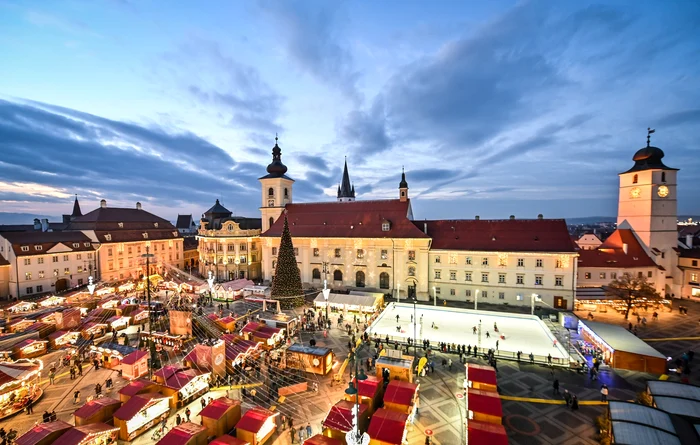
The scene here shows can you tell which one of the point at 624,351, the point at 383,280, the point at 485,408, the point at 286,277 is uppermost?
the point at 286,277

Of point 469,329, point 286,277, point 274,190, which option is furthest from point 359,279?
point 274,190

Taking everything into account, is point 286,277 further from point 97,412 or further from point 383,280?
point 97,412

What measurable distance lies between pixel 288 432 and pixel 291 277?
A: 21320 mm

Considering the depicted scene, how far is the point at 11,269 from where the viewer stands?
43375mm

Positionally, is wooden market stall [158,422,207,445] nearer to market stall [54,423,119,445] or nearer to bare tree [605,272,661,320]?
market stall [54,423,119,445]

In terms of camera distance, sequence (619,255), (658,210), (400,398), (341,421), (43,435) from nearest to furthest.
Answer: (43,435) → (341,421) → (400,398) → (619,255) → (658,210)

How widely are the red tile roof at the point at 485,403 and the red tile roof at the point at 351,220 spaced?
26.7 m

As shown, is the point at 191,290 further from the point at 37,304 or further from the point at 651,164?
the point at 651,164

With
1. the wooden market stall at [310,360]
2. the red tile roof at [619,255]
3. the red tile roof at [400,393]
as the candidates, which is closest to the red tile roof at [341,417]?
the red tile roof at [400,393]

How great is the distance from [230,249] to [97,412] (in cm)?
3954

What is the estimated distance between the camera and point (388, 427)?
47.1ft

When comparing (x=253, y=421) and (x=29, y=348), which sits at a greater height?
(x=253, y=421)

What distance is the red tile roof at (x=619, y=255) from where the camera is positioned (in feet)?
132

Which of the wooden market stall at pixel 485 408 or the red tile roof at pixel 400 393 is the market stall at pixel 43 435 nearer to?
the red tile roof at pixel 400 393
